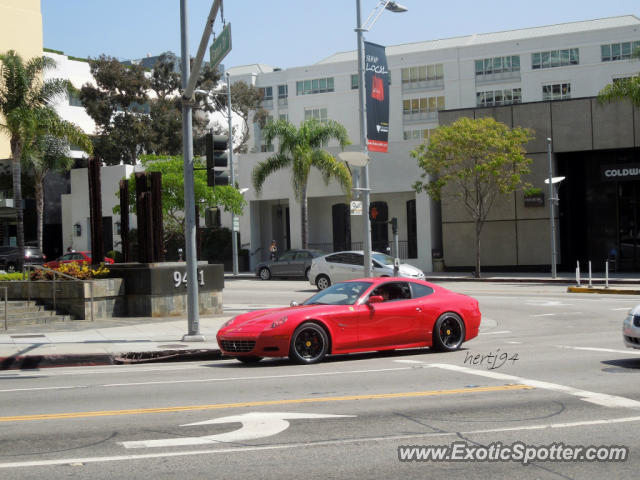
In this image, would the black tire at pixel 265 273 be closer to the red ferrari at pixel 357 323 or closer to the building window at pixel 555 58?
the red ferrari at pixel 357 323

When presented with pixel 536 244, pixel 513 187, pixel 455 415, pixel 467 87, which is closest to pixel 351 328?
pixel 455 415

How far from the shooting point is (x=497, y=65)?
6944 cm

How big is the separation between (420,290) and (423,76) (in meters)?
60.5

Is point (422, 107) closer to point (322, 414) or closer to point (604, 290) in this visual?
point (604, 290)

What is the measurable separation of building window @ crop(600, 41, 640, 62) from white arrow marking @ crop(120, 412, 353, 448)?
211ft

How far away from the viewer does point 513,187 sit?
3812 cm

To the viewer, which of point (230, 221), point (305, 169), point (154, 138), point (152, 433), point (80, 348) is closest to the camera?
point (152, 433)

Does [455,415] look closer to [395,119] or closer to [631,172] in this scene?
[631,172]

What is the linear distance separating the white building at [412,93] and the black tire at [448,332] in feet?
99.7

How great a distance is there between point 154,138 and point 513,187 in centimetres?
3403

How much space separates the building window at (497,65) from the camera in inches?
2709

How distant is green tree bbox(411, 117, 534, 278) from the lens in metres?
37.8

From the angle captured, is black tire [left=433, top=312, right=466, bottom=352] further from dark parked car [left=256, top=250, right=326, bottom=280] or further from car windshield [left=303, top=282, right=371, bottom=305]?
dark parked car [left=256, top=250, right=326, bottom=280]

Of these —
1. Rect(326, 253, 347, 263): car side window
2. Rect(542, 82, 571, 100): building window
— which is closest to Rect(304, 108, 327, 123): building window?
Rect(542, 82, 571, 100): building window
